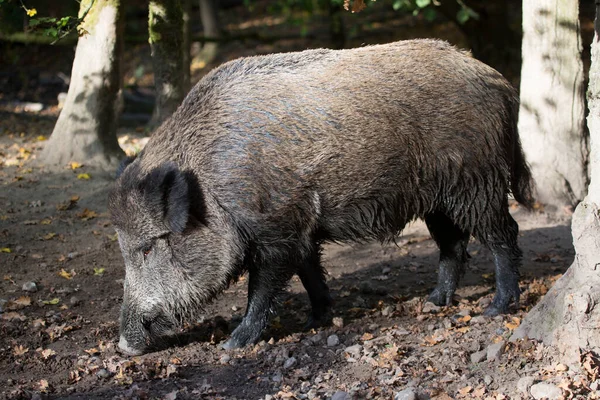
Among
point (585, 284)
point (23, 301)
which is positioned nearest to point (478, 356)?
point (585, 284)

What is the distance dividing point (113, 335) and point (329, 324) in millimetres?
1670

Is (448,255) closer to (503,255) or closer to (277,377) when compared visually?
(503,255)

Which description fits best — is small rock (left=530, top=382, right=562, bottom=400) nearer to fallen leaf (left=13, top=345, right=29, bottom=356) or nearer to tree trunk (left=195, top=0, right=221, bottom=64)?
fallen leaf (left=13, top=345, right=29, bottom=356)

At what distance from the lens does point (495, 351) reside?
5.04 metres

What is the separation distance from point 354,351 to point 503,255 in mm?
1654

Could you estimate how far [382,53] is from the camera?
6.10m

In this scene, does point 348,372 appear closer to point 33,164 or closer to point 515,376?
point 515,376

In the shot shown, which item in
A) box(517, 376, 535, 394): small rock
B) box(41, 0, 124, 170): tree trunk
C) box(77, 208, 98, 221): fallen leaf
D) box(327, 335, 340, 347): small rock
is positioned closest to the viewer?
box(517, 376, 535, 394): small rock

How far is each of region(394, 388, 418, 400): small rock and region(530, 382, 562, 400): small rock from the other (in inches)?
27.0

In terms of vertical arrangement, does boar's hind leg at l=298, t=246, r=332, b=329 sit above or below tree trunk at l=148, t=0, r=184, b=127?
below

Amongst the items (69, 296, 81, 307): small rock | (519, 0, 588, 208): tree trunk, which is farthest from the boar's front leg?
(519, 0, 588, 208): tree trunk

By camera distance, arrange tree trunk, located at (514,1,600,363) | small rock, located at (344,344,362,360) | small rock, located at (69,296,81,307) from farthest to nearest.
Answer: small rock, located at (69,296,81,307) < small rock, located at (344,344,362,360) < tree trunk, located at (514,1,600,363)

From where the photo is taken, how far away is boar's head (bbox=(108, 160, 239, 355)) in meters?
5.57

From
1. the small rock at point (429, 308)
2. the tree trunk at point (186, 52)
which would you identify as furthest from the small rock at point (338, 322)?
the tree trunk at point (186, 52)
